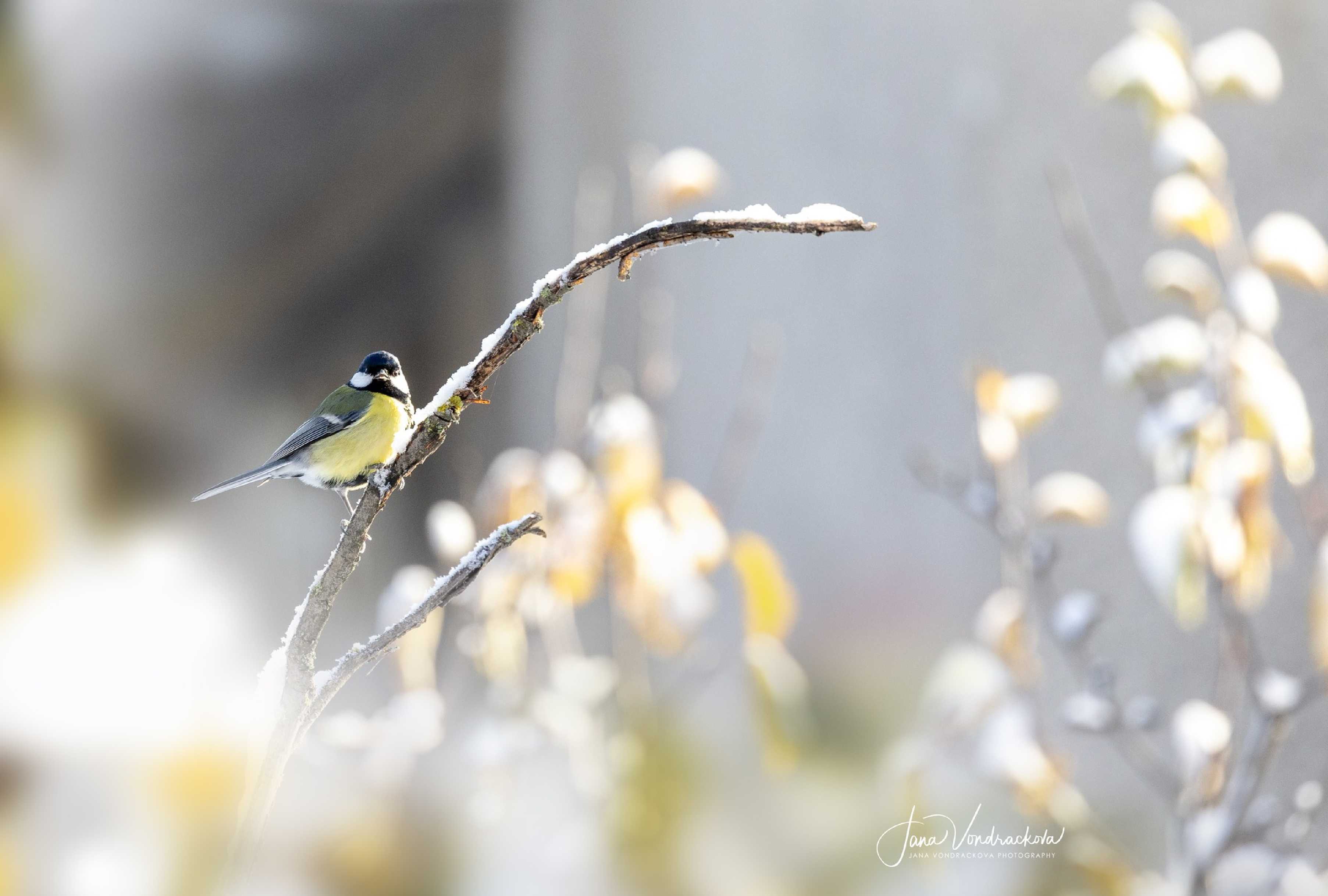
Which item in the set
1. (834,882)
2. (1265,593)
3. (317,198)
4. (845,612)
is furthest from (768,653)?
(317,198)

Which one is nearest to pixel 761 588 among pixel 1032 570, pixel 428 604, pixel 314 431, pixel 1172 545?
pixel 1032 570

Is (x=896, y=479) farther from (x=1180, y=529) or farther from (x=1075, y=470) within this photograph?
(x=1180, y=529)

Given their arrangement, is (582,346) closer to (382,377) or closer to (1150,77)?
(1150,77)

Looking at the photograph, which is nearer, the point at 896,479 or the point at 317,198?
the point at 317,198

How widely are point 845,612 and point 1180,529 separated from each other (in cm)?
63

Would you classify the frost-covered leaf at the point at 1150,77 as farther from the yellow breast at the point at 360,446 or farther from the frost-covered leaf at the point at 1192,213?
the yellow breast at the point at 360,446

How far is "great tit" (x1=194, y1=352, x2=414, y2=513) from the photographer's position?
37cm

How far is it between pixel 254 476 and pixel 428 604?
0.15 metres

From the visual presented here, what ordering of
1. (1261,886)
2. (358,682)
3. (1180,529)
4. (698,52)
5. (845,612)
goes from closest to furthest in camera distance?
(1180,529) → (1261,886) → (358,682) → (845,612) → (698,52)

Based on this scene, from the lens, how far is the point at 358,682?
1103mm

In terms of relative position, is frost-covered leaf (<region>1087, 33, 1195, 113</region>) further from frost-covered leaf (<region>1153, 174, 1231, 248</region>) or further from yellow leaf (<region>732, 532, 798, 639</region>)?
yellow leaf (<region>732, 532, 798, 639</region>)

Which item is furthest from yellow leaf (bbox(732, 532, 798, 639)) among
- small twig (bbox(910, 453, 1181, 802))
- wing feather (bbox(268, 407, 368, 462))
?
wing feather (bbox(268, 407, 368, 462))

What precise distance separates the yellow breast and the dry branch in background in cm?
12

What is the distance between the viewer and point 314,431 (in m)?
0.40
